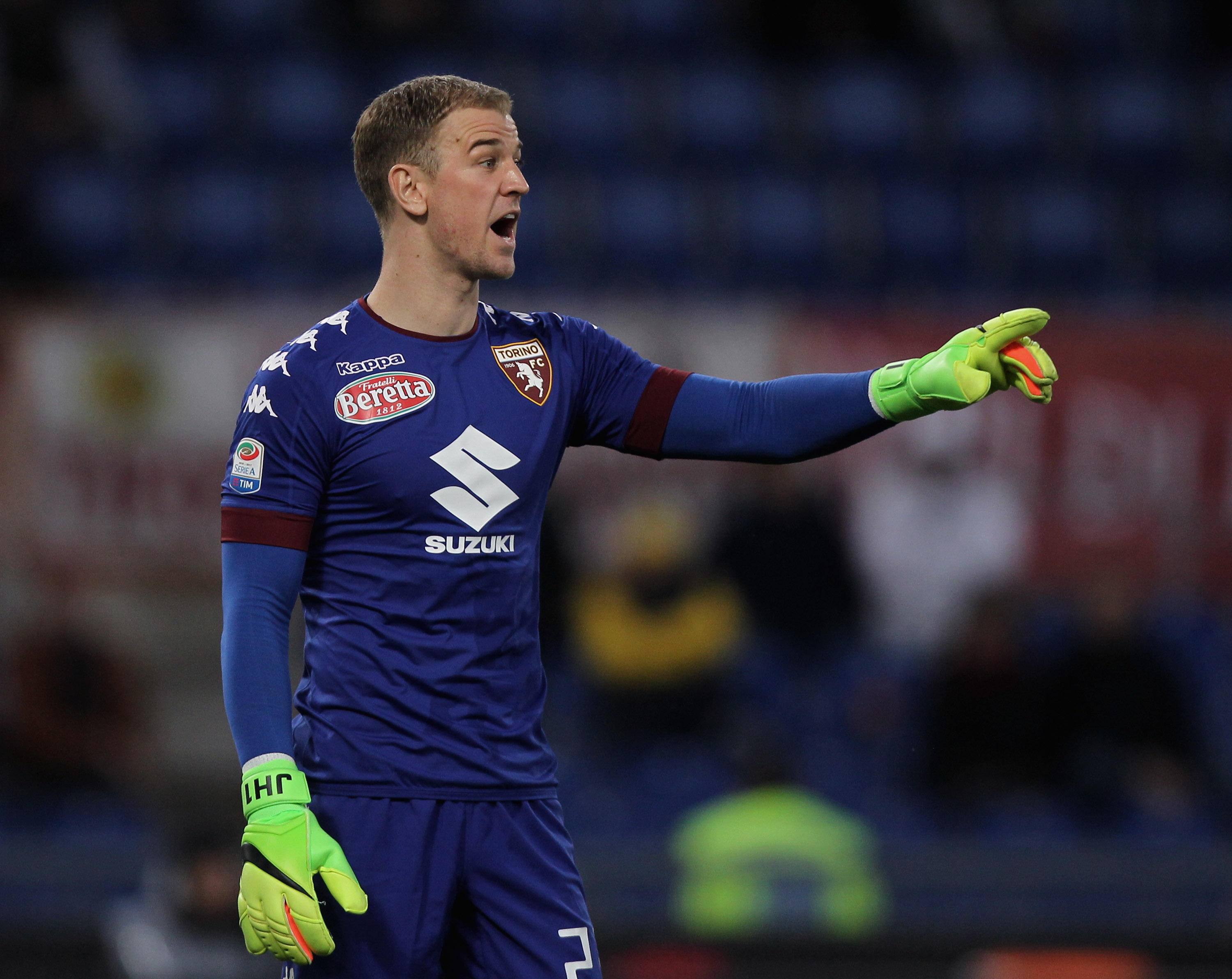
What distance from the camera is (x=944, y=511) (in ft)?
27.6

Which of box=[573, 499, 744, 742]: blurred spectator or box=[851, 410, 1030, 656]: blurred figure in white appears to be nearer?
box=[573, 499, 744, 742]: blurred spectator

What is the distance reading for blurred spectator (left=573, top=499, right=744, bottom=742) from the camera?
25.7 feet

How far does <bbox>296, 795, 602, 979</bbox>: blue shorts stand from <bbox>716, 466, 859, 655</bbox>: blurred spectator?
211 inches

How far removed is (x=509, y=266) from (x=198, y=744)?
21.2 ft

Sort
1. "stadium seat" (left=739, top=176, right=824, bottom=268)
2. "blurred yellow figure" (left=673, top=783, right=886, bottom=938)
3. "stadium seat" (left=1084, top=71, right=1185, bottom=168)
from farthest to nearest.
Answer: "stadium seat" (left=1084, top=71, right=1185, bottom=168), "stadium seat" (left=739, top=176, right=824, bottom=268), "blurred yellow figure" (left=673, top=783, right=886, bottom=938)

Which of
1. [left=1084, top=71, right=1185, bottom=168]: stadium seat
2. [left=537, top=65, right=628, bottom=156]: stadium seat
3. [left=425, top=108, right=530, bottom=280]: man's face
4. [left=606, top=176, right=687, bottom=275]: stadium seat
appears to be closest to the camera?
[left=425, top=108, right=530, bottom=280]: man's face

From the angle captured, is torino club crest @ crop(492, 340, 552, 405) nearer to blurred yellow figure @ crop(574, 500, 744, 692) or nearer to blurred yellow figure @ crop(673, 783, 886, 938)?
blurred yellow figure @ crop(673, 783, 886, 938)

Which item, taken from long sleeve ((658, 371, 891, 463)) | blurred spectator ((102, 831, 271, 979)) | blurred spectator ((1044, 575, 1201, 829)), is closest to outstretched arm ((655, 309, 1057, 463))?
long sleeve ((658, 371, 891, 463))

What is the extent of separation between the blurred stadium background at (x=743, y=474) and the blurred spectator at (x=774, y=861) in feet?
0.06

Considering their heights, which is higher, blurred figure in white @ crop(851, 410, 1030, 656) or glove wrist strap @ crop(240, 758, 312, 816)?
blurred figure in white @ crop(851, 410, 1030, 656)

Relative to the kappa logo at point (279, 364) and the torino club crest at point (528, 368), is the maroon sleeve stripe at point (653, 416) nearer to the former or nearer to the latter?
the torino club crest at point (528, 368)

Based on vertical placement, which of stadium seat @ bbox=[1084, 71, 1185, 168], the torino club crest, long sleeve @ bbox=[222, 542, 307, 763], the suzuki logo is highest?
stadium seat @ bbox=[1084, 71, 1185, 168]

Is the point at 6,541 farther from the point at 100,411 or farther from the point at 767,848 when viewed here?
the point at 767,848

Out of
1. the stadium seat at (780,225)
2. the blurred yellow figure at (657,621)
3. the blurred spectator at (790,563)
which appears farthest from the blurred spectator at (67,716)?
the stadium seat at (780,225)
